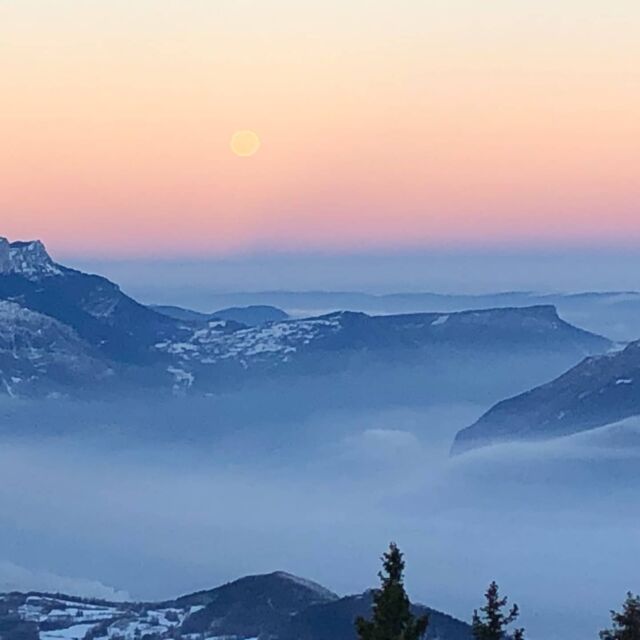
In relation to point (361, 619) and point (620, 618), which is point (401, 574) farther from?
point (620, 618)

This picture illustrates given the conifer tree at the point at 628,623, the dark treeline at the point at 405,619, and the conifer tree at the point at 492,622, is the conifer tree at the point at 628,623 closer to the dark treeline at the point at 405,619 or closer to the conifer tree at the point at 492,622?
the dark treeline at the point at 405,619

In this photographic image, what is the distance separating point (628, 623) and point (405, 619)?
5.62 metres

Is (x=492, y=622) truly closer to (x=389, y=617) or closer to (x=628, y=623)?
(x=389, y=617)

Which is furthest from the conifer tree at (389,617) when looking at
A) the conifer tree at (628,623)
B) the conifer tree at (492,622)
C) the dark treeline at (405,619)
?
the conifer tree at (628,623)

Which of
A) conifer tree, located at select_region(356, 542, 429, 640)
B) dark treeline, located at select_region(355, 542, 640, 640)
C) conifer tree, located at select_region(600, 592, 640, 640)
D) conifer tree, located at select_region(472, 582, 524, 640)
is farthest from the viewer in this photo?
conifer tree, located at select_region(472, 582, 524, 640)

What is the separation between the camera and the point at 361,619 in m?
34.7

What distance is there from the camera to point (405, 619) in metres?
34.7

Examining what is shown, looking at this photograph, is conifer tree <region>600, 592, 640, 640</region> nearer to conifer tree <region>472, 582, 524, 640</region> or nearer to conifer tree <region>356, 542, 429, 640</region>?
conifer tree <region>472, 582, 524, 640</region>

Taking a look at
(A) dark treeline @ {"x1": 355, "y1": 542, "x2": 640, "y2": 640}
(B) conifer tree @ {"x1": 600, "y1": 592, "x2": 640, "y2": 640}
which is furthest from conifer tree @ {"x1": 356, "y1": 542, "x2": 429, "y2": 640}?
(B) conifer tree @ {"x1": 600, "y1": 592, "x2": 640, "y2": 640}

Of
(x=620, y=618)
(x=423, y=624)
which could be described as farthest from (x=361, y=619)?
(x=620, y=618)

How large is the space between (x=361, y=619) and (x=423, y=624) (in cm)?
169

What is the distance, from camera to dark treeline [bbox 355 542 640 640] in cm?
3403

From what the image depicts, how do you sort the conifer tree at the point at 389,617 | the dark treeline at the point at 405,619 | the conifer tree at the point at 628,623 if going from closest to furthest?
the conifer tree at the point at 628,623 < the dark treeline at the point at 405,619 < the conifer tree at the point at 389,617

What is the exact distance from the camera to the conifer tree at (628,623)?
111 feet
